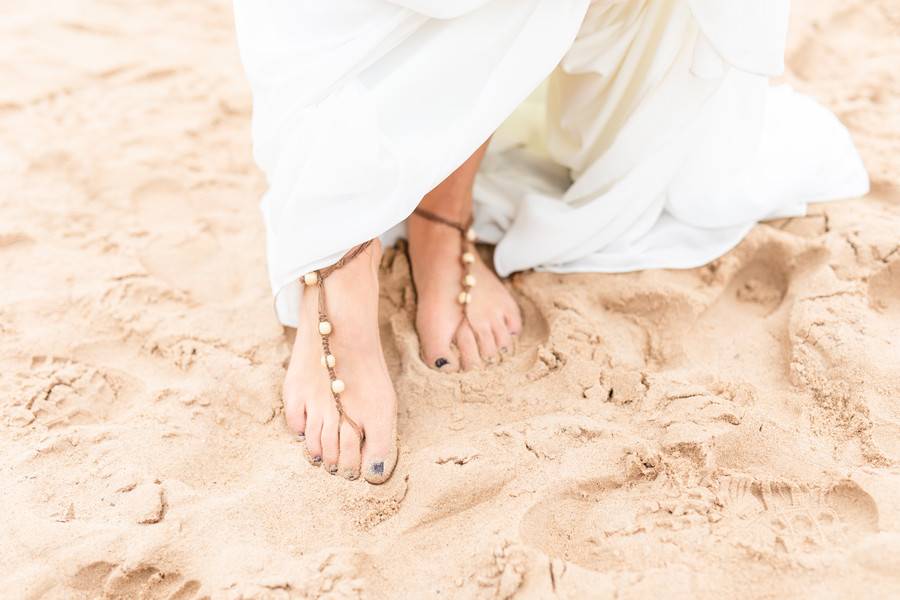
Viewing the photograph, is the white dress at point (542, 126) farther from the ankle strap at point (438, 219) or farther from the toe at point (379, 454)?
the toe at point (379, 454)

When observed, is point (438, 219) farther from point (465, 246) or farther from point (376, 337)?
point (376, 337)

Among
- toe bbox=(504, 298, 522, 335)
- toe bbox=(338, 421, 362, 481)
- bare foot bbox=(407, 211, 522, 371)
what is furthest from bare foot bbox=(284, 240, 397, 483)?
toe bbox=(504, 298, 522, 335)

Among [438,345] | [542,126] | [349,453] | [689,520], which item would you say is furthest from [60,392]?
[542,126]

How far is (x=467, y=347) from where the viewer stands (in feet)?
4.26

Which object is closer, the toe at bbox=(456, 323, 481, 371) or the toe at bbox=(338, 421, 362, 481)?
the toe at bbox=(338, 421, 362, 481)

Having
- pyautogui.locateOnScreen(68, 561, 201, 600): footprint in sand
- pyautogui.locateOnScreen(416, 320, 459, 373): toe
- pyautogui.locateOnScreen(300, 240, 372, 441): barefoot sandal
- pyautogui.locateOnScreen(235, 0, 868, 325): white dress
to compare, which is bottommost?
pyautogui.locateOnScreen(68, 561, 201, 600): footprint in sand

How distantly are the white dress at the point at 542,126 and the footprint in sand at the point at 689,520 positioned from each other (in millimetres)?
471

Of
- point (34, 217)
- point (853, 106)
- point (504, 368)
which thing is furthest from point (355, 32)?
point (853, 106)

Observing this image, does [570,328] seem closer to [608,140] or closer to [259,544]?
[608,140]

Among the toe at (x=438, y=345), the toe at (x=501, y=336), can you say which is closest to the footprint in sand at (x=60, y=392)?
the toe at (x=438, y=345)

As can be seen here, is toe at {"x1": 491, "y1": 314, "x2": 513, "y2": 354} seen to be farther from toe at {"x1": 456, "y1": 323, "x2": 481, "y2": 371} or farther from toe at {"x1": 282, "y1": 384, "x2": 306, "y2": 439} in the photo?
toe at {"x1": 282, "y1": 384, "x2": 306, "y2": 439}

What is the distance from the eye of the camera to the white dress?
108 centimetres

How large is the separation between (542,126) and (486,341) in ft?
1.91

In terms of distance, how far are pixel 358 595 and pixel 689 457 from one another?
480 mm
